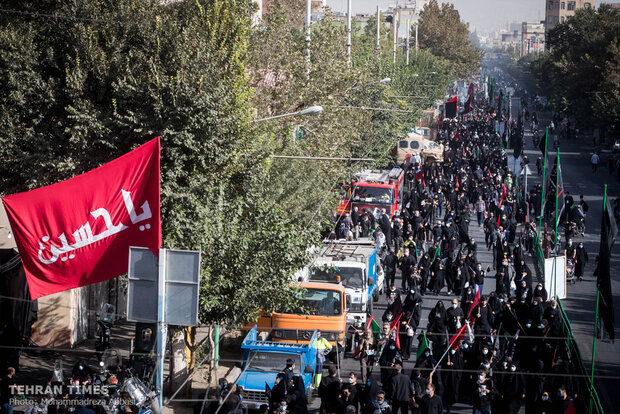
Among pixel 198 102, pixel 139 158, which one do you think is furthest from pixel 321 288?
pixel 139 158

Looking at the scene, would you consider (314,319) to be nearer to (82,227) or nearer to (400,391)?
(400,391)

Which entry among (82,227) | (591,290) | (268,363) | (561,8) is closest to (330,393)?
(268,363)

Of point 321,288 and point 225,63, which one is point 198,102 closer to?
point 225,63

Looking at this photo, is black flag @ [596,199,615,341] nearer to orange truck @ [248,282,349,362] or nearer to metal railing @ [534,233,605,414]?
metal railing @ [534,233,605,414]

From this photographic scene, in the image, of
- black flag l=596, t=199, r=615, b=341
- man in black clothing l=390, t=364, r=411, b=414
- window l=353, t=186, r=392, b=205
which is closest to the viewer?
black flag l=596, t=199, r=615, b=341

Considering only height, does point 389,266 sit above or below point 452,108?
below

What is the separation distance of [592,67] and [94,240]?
61.1 metres

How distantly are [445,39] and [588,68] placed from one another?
44.0 meters

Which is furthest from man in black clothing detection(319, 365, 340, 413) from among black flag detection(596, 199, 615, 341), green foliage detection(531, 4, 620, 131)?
green foliage detection(531, 4, 620, 131)

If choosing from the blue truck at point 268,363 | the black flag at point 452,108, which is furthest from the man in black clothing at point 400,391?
the black flag at point 452,108

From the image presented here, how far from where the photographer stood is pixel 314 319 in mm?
18703

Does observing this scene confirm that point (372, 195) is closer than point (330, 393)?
No

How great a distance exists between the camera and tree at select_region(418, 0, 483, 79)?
109 m

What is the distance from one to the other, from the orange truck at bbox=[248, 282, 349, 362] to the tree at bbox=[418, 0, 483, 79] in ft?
300
